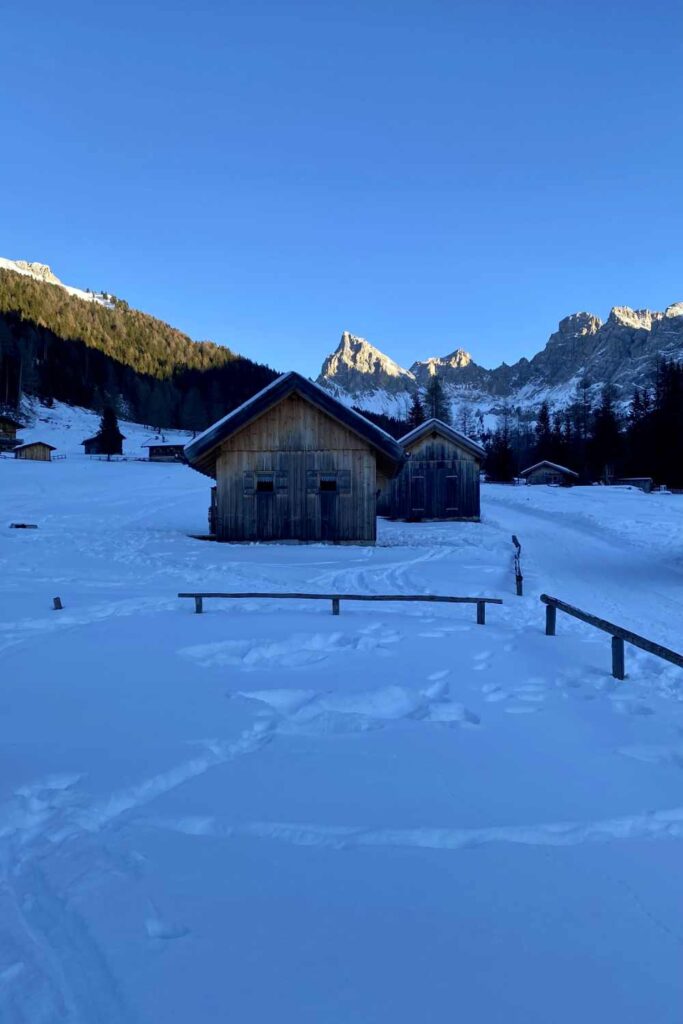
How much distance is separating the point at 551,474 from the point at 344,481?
Result: 57.7 meters

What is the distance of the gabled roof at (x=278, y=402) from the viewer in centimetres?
1783

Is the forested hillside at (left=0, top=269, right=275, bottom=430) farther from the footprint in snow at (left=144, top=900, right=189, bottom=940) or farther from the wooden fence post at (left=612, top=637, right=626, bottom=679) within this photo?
the footprint in snow at (left=144, top=900, right=189, bottom=940)

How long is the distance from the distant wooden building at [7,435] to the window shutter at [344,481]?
71203 mm

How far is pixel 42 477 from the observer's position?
155 feet

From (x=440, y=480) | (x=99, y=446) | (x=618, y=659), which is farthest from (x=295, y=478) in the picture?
(x=99, y=446)

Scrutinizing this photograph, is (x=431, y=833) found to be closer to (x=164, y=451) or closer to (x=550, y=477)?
(x=550, y=477)

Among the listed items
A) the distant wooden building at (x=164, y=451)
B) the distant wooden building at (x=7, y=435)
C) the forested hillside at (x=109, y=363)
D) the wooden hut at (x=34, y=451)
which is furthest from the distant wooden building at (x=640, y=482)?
the forested hillside at (x=109, y=363)

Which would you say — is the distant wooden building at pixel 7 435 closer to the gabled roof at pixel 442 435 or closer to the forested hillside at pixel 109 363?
the forested hillside at pixel 109 363

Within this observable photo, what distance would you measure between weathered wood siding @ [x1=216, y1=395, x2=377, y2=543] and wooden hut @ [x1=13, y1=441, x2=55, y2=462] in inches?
2206

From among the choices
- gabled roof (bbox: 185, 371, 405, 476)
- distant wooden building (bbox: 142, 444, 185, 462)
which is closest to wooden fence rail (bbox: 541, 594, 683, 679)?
gabled roof (bbox: 185, 371, 405, 476)

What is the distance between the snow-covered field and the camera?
2340mm

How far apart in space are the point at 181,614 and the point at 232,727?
486 cm

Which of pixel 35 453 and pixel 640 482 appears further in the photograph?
pixel 35 453

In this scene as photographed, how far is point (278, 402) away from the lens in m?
18.6
